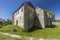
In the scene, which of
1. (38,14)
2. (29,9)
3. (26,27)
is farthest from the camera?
(38,14)

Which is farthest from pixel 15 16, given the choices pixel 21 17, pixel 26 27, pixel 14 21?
pixel 26 27

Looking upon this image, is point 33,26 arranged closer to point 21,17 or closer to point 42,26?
point 42,26

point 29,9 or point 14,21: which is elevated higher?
point 29,9

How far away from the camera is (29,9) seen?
46188mm

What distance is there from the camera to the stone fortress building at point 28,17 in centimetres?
4356

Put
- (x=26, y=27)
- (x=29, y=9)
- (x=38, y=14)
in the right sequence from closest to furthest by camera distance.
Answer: (x=26, y=27) < (x=29, y=9) < (x=38, y=14)

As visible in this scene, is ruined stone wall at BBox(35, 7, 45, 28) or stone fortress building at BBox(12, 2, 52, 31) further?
ruined stone wall at BBox(35, 7, 45, 28)

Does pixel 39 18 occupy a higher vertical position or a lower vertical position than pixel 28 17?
lower

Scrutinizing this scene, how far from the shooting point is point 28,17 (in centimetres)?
4494

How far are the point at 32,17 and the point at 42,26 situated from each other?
5.75 m

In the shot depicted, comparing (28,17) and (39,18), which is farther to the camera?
(39,18)

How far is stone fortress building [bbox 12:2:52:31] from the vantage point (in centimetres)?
4356

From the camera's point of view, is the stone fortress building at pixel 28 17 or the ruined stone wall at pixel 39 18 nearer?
the stone fortress building at pixel 28 17

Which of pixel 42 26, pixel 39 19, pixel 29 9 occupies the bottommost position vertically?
pixel 42 26
